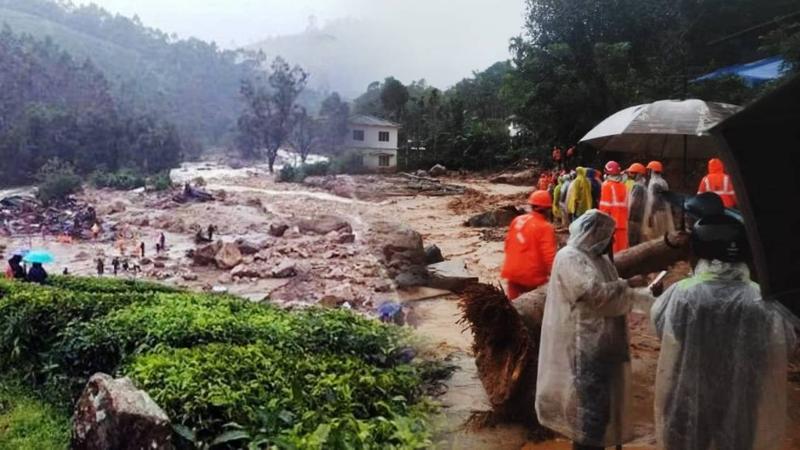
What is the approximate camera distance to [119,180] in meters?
3.61

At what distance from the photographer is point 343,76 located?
273 centimetres

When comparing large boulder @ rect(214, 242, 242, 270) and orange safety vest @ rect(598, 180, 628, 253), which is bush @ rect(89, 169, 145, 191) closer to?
large boulder @ rect(214, 242, 242, 270)

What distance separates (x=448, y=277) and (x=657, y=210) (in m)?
1.43

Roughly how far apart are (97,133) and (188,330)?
137cm

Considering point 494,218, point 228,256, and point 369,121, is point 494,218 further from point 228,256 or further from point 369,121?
point 228,256

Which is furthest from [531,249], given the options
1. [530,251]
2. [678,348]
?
[678,348]

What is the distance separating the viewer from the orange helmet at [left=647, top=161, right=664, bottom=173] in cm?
335

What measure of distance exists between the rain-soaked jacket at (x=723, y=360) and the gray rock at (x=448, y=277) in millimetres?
1058

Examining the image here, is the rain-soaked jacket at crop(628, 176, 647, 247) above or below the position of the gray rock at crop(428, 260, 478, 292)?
above

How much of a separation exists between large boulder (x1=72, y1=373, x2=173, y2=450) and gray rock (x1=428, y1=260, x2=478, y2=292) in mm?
1202

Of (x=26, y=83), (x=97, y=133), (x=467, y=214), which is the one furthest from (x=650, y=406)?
(x=26, y=83)

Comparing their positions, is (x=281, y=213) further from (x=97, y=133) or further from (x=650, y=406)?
(x=650, y=406)

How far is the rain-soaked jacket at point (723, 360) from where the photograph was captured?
162cm

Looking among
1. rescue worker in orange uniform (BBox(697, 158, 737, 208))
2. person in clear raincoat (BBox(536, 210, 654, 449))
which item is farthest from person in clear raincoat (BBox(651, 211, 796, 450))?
rescue worker in orange uniform (BBox(697, 158, 737, 208))
